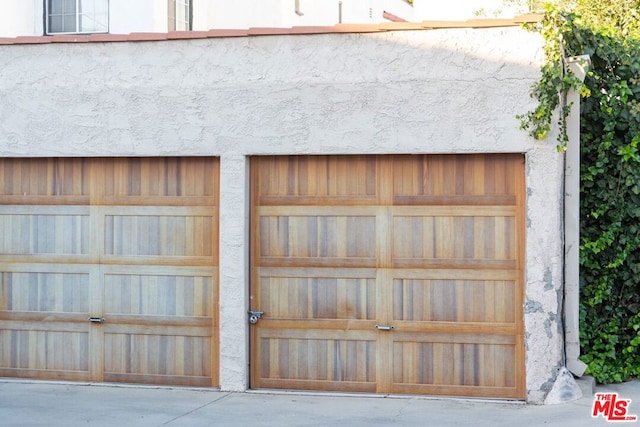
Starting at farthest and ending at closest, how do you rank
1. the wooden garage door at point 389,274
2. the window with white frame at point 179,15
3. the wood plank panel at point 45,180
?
the window with white frame at point 179,15 → the wood plank panel at point 45,180 → the wooden garage door at point 389,274

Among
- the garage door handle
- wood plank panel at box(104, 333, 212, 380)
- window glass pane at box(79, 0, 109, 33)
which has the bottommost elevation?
wood plank panel at box(104, 333, 212, 380)

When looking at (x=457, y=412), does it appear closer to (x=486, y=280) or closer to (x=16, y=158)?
(x=486, y=280)

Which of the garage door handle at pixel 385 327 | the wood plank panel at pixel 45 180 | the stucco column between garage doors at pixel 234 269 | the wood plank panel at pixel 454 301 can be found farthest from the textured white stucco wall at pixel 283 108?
the garage door handle at pixel 385 327

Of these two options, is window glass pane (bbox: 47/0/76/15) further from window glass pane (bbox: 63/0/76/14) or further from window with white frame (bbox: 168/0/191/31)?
window with white frame (bbox: 168/0/191/31)

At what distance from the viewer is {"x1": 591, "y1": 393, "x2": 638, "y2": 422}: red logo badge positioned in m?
8.35

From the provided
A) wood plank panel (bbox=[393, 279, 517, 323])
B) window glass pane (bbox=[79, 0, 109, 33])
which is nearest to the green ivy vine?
wood plank panel (bbox=[393, 279, 517, 323])

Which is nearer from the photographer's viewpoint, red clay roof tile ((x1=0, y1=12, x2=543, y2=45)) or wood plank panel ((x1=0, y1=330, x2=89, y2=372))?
red clay roof tile ((x1=0, y1=12, x2=543, y2=45))

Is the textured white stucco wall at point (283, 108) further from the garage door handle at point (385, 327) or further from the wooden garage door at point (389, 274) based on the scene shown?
the garage door handle at point (385, 327)

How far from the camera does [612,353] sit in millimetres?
9820

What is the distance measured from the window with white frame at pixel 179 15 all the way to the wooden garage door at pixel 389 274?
785 cm

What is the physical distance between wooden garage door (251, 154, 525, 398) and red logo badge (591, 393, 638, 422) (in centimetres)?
71

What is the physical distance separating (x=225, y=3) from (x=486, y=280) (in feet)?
31.7

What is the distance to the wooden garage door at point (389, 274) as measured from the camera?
938 cm

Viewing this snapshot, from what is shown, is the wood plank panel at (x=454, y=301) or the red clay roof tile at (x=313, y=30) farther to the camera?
the wood plank panel at (x=454, y=301)
